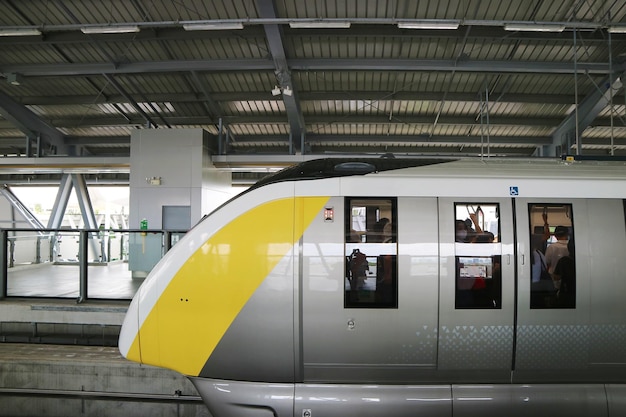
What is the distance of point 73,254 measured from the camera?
27.1 ft

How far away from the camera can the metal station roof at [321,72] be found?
367 inches

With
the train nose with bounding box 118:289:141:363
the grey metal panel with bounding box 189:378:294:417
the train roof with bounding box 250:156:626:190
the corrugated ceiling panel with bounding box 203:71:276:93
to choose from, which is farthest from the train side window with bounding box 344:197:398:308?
the corrugated ceiling panel with bounding box 203:71:276:93

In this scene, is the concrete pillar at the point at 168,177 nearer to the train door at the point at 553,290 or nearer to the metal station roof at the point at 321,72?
the metal station roof at the point at 321,72

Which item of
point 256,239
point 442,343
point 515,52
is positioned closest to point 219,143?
point 515,52

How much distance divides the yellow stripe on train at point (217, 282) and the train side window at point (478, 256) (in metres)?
1.48

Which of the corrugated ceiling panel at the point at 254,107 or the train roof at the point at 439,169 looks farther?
the corrugated ceiling panel at the point at 254,107

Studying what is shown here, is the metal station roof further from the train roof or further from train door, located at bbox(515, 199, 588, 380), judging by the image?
train door, located at bbox(515, 199, 588, 380)

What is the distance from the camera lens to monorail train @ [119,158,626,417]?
13.3 ft

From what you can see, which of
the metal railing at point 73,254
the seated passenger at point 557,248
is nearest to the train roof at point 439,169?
the seated passenger at point 557,248

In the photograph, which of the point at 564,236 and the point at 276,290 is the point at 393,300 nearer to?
the point at 276,290

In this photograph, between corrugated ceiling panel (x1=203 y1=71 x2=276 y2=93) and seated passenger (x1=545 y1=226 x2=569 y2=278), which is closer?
seated passenger (x1=545 y1=226 x2=569 y2=278)

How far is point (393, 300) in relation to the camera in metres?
4.07

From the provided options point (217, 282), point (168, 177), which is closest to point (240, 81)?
point (168, 177)

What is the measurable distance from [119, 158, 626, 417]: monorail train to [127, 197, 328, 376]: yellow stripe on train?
14mm
